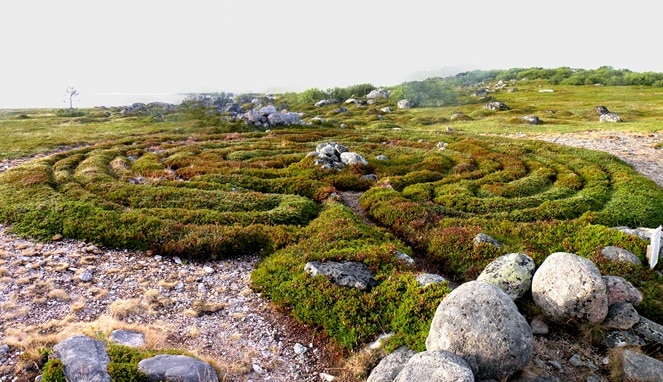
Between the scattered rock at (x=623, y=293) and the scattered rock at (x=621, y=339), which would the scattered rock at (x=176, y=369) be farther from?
the scattered rock at (x=623, y=293)

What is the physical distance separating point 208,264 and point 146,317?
5009 millimetres

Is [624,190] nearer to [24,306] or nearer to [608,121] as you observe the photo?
[24,306]

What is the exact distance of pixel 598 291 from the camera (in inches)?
521

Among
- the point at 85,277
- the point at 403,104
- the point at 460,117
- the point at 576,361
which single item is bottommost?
the point at 576,361

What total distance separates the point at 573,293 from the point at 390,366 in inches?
248

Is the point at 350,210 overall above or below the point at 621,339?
above

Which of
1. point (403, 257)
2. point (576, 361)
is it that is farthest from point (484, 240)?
point (576, 361)

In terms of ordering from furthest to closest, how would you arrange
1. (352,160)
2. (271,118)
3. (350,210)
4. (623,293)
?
1. (271,118)
2. (352,160)
3. (350,210)
4. (623,293)

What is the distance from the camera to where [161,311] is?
15.8m

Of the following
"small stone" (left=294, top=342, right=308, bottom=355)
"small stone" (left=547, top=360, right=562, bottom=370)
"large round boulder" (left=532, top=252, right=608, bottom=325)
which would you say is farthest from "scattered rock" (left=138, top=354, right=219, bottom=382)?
"large round boulder" (left=532, top=252, right=608, bottom=325)

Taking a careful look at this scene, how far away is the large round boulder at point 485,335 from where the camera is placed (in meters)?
10.7

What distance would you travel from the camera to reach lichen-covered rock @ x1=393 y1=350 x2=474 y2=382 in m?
9.34

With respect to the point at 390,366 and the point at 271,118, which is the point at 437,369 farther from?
the point at 271,118

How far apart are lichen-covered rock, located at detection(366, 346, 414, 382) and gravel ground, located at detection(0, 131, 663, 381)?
5.50 ft
